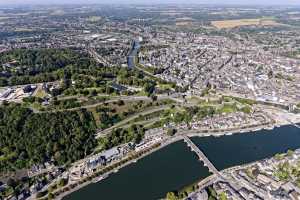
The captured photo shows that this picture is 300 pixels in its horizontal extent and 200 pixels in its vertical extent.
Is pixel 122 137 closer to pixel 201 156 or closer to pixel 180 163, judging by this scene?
pixel 180 163

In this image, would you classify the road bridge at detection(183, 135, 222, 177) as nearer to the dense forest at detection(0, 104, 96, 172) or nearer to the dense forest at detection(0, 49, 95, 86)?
the dense forest at detection(0, 104, 96, 172)

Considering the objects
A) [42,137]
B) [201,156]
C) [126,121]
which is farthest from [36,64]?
[201,156]

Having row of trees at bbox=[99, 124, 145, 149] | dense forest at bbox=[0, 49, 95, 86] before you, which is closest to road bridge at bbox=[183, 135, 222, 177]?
row of trees at bbox=[99, 124, 145, 149]

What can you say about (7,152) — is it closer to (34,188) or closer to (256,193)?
(34,188)

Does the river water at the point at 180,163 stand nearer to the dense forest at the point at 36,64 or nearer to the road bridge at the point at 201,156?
the road bridge at the point at 201,156

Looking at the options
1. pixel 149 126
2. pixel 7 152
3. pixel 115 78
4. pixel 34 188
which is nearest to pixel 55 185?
pixel 34 188
